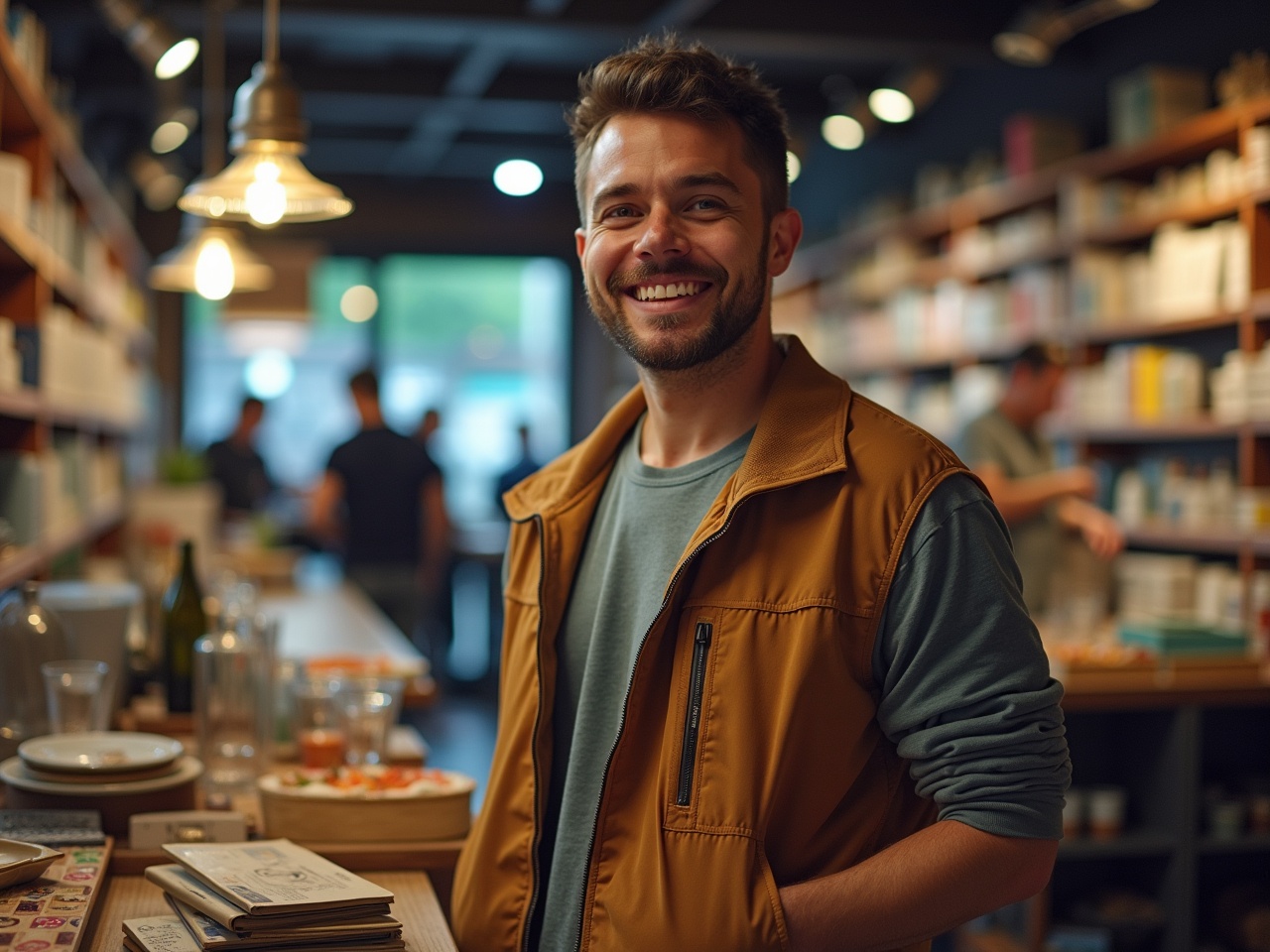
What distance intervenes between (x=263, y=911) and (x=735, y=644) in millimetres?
616

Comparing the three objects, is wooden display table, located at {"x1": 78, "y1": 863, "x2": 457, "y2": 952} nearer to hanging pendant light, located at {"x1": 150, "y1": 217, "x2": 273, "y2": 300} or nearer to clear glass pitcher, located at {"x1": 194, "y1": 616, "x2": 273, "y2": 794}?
clear glass pitcher, located at {"x1": 194, "y1": 616, "x2": 273, "y2": 794}

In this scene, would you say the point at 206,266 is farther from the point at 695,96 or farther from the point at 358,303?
the point at 358,303

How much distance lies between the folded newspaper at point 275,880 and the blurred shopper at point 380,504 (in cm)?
528

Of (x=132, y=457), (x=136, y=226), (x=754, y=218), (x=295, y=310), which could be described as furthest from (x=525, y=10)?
(x=136, y=226)

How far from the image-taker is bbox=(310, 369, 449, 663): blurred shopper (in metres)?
7.04

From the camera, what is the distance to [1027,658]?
150cm

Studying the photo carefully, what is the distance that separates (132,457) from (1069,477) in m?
6.22

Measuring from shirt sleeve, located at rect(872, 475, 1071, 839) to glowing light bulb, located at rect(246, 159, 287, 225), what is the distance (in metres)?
1.56

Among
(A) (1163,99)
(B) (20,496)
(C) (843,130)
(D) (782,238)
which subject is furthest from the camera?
(C) (843,130)

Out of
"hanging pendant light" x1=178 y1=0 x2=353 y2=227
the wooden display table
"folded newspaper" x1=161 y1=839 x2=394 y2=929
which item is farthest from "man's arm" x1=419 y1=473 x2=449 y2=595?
"folded newspaper" x1=161 y1=839 x2=394 y2=929

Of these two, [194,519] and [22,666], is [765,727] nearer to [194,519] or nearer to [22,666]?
[22,666]

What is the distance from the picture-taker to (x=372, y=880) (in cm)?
201

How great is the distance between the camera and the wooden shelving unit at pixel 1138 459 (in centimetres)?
400

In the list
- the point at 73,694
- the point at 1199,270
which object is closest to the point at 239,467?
the point at 1199,270
